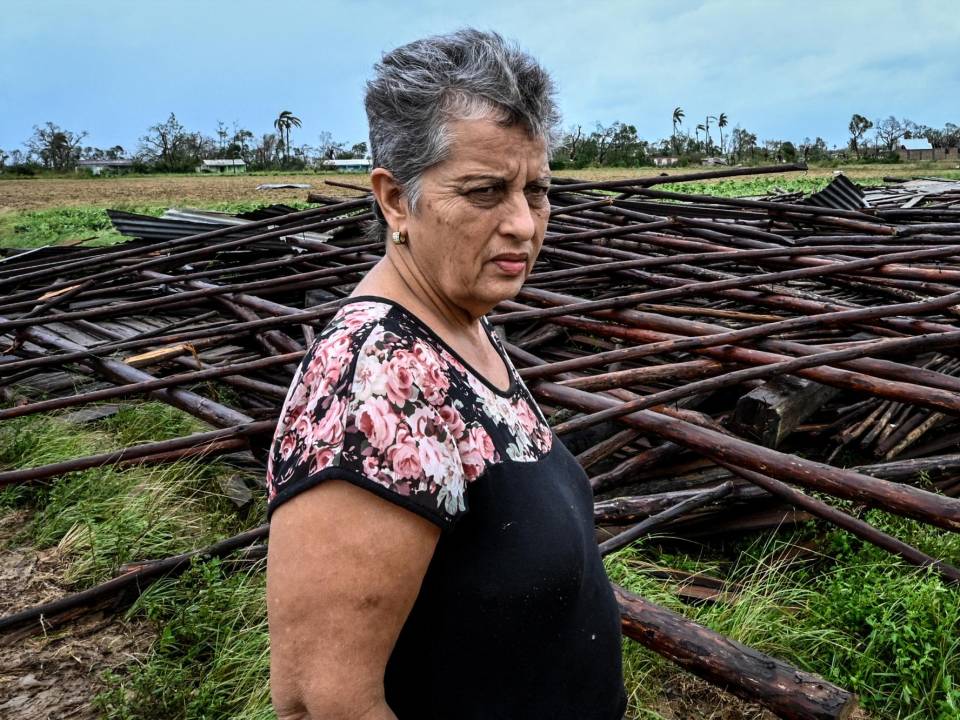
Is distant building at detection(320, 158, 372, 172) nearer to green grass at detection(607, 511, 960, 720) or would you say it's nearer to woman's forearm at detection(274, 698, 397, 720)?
green grass at detection(607, 511, 960, 720)

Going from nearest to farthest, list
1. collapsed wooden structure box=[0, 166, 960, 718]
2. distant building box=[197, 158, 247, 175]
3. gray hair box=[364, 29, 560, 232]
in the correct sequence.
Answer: gray hair box=[364, 29, 560, 232]
collapsed wooden structure box=[0, 166, 960, 718]
distant building box=[197, 158, 247, 175]

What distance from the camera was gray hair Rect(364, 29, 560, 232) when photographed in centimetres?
117

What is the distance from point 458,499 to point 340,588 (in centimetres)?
19

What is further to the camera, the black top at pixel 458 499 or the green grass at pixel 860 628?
the green grass at pixel 860 628

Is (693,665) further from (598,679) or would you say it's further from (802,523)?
(802,523)

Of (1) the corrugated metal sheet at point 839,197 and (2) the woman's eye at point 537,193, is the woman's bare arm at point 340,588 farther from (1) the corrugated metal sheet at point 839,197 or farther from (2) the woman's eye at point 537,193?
(1) the corrugated metal sheet at point 839,197

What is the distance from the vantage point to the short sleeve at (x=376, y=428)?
0.97m

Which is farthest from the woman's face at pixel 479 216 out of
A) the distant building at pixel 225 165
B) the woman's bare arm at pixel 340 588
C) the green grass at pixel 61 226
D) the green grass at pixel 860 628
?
the distant building at pixel 225 165

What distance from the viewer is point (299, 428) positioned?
1020mm

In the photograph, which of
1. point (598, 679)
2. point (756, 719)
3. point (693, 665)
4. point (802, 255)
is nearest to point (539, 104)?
point (598, 679)

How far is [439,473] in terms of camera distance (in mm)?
1015

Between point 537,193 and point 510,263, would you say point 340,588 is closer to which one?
point 510,263

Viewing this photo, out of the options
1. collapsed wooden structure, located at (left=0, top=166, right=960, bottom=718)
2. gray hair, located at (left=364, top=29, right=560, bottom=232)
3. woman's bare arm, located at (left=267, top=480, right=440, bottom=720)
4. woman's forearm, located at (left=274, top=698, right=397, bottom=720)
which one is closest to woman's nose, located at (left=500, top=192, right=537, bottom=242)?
gray hair, located at (left=364, top=29, right=560, bottom=232)

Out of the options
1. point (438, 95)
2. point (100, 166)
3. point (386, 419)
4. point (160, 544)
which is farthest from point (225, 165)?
point (386, 419)
